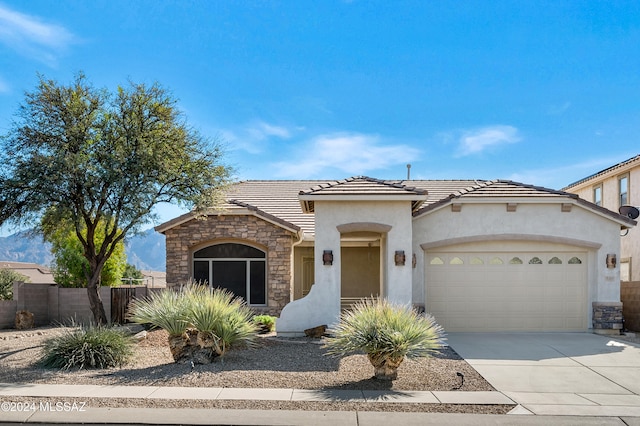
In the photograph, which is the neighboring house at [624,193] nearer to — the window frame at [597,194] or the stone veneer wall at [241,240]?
the window frame at [597,194]

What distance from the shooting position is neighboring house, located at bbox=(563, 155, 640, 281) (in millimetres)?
20641

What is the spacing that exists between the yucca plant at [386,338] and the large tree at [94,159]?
7.18m

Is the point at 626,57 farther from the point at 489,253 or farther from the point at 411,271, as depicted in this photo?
the point at 411,271

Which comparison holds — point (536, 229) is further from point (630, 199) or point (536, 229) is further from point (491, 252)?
point (630, 199)

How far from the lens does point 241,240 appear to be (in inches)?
752

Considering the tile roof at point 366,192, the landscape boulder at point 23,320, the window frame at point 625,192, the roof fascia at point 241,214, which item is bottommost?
the landscape boulder at point 23,320

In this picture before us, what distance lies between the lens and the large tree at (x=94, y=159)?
43.8ft

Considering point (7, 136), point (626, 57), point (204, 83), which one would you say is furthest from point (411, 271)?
point (7, 136)

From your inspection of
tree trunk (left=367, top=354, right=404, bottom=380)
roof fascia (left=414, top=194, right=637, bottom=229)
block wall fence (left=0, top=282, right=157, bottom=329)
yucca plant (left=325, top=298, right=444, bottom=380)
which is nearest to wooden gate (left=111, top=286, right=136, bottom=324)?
block wall fence (left=0, top=282, right=157, bottom=329)

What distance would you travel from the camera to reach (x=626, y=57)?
54.9ft

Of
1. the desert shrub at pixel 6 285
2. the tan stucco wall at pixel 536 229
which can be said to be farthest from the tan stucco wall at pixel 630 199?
the desert shrub at pixel 6 285

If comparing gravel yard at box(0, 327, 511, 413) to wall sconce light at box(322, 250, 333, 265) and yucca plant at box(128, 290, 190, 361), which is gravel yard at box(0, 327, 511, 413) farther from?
wall sconce light at box(322, 250, 333, 265)

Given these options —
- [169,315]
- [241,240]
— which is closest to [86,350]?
[169,315]

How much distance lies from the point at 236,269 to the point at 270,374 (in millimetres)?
9501
